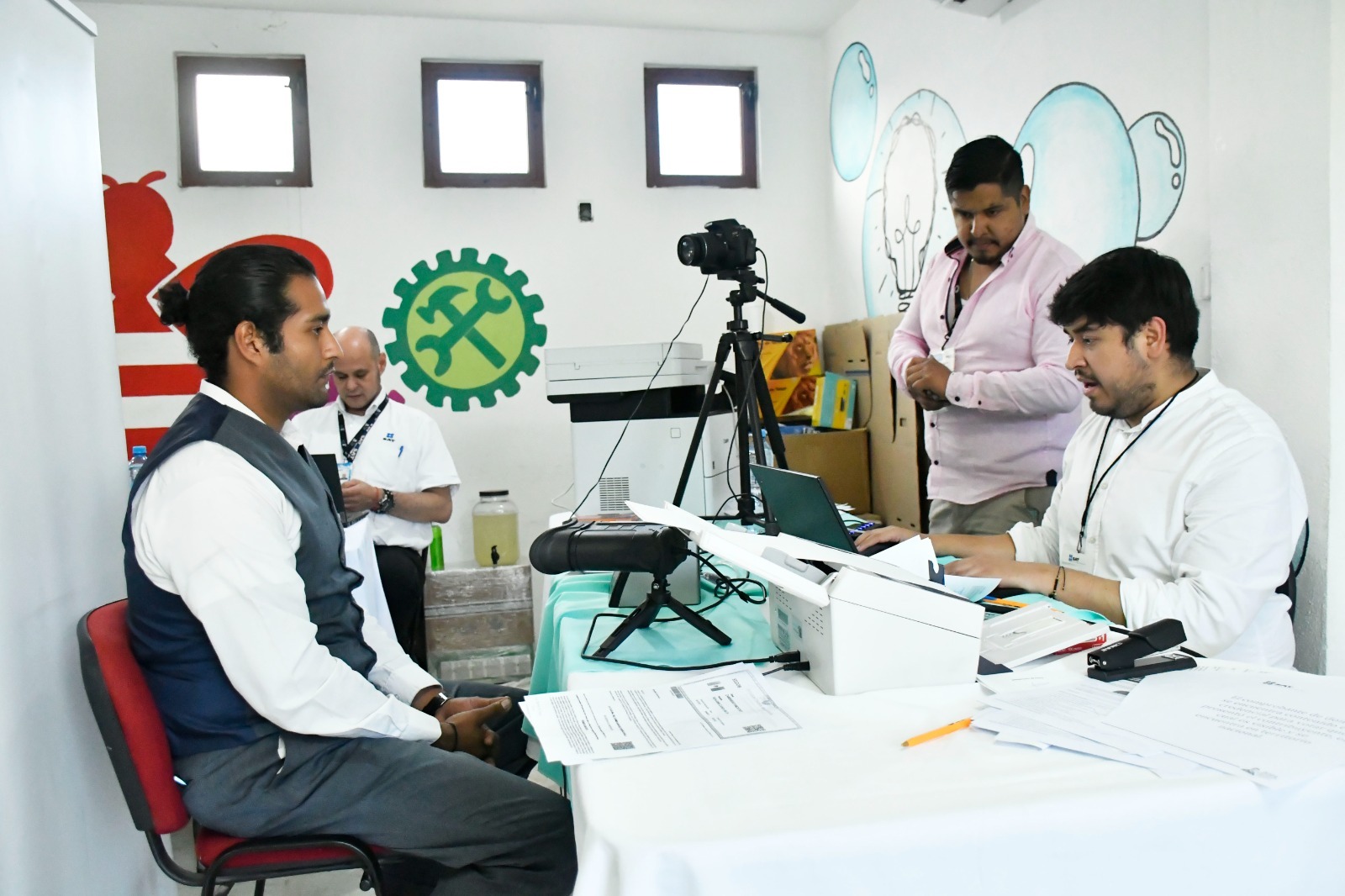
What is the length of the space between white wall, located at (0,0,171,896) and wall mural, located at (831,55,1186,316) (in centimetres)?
244

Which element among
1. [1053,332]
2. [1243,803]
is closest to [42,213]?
[1243,803]

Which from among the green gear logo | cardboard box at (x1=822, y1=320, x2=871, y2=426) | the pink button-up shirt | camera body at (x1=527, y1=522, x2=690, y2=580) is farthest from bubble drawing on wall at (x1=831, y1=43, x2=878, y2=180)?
camera body at (x1=527, y1=522, x2=690, y2=580)

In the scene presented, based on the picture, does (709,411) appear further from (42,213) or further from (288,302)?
(42,213)

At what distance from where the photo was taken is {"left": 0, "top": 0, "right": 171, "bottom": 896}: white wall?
1.31 metres

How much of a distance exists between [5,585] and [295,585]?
1.39 feet

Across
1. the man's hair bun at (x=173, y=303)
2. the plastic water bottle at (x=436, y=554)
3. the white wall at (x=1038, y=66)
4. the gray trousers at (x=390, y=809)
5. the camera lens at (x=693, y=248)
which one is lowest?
the plastic water bottle at (x=436, y=554)

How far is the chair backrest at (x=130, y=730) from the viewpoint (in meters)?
1.22

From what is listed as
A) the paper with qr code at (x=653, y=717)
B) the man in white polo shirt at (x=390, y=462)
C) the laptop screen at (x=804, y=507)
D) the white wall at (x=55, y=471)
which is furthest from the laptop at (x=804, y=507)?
the man in white polo shirt at (x=390, y=462)

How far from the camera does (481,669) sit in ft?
12.8

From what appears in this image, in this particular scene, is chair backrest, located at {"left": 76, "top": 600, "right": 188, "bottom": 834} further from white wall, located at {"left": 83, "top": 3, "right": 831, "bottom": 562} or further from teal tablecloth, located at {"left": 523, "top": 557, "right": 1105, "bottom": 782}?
white wall, located at {"left": 83, "top": 3, "right": 831, "bottom": 562}

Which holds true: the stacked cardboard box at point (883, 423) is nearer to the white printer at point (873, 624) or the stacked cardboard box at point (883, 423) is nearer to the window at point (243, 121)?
the white printer at point (873, 624)

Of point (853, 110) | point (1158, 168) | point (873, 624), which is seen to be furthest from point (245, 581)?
point (853, 110)

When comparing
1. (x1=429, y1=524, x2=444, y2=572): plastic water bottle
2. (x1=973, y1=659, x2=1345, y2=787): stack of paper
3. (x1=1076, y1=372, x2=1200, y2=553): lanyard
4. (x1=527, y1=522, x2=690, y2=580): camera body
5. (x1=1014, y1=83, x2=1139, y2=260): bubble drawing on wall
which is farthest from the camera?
(x1=429, y1=524, x2=444, y2=572): plastic water bottle

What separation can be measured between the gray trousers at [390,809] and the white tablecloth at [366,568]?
1228mm
